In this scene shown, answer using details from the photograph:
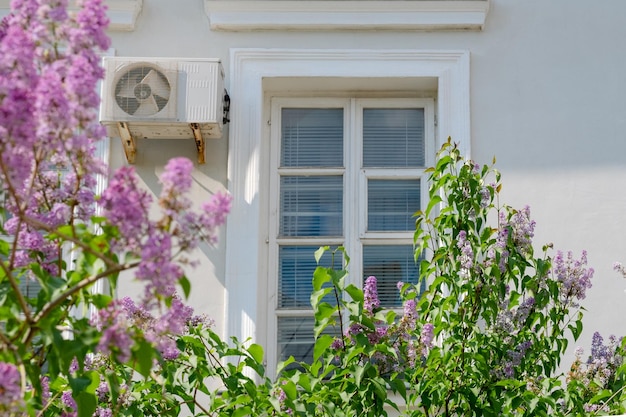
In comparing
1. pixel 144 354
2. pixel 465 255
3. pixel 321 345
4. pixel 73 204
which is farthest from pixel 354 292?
pixel 144 354

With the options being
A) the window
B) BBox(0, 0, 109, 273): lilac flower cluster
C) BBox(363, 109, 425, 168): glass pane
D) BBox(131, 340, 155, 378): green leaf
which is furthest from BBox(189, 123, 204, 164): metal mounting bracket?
BBox(131, 340, 155, 378): green leaf

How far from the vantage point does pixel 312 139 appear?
6.03 metres

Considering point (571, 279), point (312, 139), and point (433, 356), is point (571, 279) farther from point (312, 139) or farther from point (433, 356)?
point (312, 139)

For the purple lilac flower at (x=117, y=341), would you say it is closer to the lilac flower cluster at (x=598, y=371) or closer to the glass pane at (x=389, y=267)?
the lilac flower cluster at (x=598, y=371)

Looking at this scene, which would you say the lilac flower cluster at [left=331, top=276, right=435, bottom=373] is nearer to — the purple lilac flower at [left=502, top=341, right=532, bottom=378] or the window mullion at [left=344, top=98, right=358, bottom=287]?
the purple lilac flower at [left=502, top=341, right=532, bottom=378]

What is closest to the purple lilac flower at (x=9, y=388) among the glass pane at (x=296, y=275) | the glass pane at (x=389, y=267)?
the glass pane at (x=296, y=275)

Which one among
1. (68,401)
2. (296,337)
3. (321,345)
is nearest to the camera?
(68,401)

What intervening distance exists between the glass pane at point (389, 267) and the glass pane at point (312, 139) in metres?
0.47

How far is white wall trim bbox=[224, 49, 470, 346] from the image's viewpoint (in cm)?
575

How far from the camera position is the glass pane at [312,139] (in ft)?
19.7

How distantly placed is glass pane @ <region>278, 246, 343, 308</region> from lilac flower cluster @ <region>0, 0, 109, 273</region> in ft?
10.6

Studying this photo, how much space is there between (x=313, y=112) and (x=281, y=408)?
2.48 meters

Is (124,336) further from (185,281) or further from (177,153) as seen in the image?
(177,153)

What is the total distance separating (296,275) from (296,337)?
29 cm
